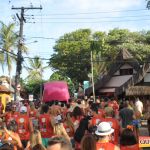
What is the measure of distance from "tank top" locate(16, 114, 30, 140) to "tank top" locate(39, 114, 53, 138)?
1.21 feet

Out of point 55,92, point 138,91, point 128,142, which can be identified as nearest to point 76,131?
point 128,142

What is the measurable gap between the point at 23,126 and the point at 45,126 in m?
Answer: 0.58

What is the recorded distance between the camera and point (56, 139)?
4.52m

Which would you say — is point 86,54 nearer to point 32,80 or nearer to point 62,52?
point 62,52

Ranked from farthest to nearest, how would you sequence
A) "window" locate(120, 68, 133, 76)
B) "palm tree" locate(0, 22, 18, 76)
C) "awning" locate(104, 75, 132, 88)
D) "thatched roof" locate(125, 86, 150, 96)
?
"palm tree" locate(0, 22, 18, 76) → "window" locate(120, 68, 133, 76) → "awning" locate(104, 75, 132, 88) → "thatched roof" locate(125, 86, 150, 96)

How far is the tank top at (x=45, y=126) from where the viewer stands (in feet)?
43.0

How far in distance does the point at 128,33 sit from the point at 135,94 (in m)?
40.3

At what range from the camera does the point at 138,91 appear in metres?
41.9

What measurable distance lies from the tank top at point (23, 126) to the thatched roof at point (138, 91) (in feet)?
94.9

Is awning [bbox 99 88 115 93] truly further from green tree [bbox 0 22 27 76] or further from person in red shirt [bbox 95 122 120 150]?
person in red shirt [bbox 95 122 120 150]

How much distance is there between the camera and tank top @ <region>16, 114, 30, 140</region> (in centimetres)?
1324

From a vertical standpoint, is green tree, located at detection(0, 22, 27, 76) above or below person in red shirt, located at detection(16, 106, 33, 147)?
above

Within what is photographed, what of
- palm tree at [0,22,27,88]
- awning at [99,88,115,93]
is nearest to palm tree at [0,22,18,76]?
palm tree at [0,22,27,88]

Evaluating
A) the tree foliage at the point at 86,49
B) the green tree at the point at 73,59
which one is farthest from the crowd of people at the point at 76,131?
the green tree at the point at 73,59
